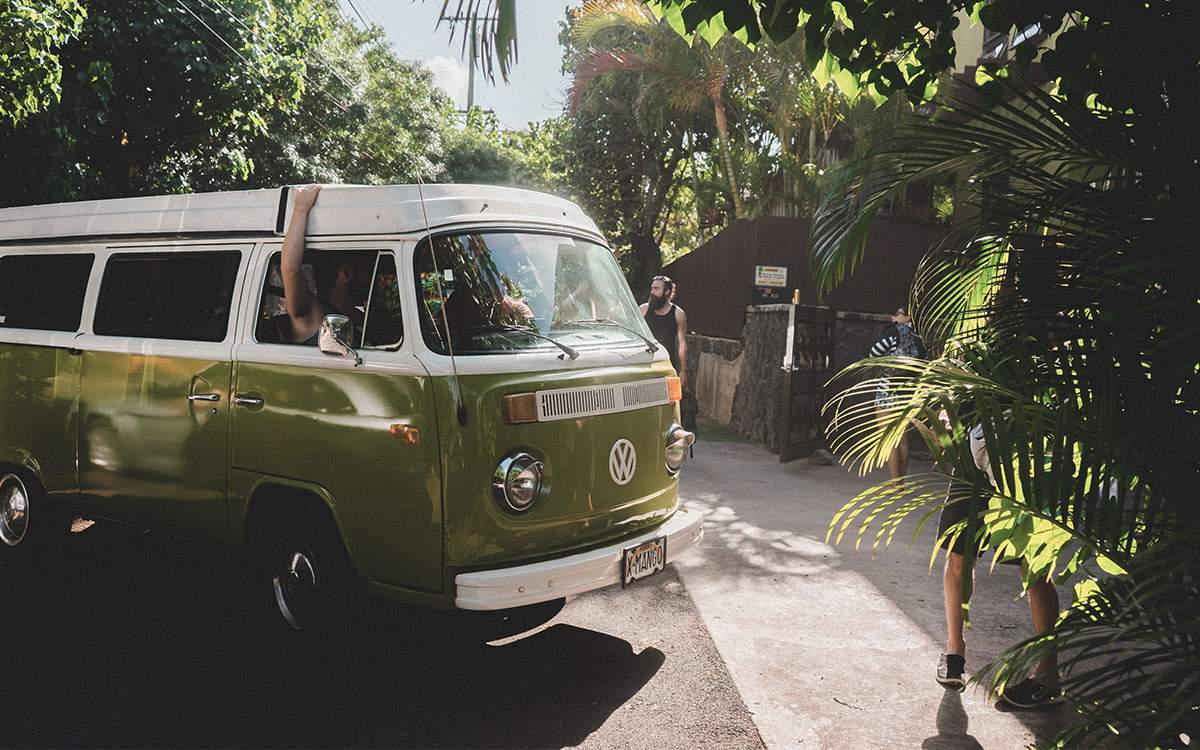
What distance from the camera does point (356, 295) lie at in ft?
15.0

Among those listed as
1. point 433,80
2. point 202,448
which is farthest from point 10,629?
point 433,80

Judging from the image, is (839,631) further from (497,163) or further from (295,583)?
(497,163)

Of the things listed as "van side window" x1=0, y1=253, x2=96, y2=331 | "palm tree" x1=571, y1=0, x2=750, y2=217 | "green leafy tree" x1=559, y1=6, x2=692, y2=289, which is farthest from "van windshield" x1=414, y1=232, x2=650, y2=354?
"green leafy tree" x1=559, y1=6, x2=692, y2=289

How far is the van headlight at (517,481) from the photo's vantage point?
163 inches

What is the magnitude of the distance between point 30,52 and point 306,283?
5.39m

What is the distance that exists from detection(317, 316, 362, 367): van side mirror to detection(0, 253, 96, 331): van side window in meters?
2.38

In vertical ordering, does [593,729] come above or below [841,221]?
below

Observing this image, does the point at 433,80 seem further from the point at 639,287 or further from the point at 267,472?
the point at 267,472

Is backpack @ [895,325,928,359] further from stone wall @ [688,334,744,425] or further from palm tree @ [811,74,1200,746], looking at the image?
palm tree @ [811,74,1200,746]

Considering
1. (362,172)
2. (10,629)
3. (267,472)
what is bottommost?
(10,629)

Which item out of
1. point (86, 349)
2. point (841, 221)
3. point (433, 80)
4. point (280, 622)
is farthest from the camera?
point (433, 80)

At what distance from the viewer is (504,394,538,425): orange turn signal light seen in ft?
13.7

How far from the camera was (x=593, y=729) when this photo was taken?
3.94m

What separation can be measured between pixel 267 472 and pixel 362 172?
62.7 ft
